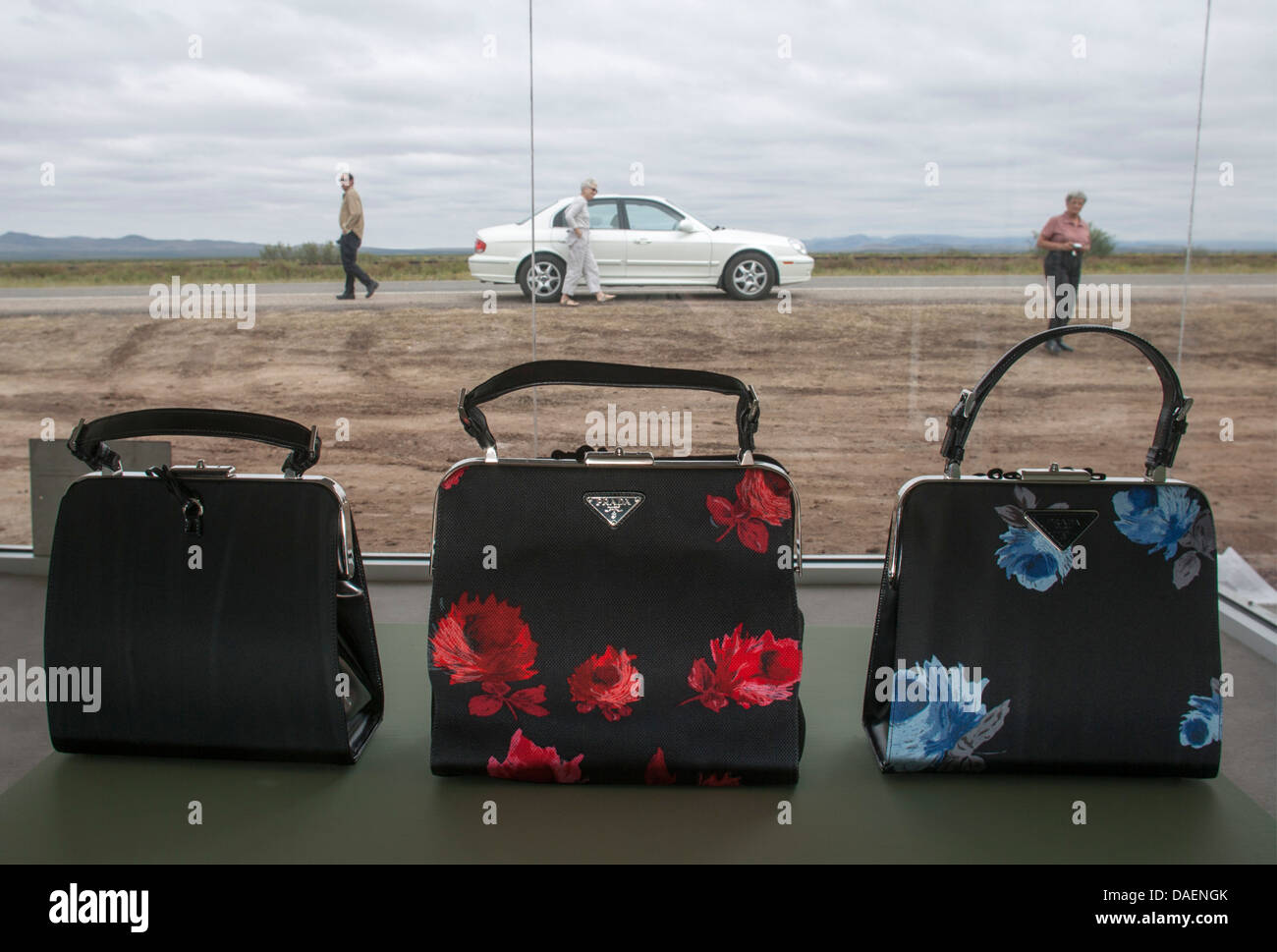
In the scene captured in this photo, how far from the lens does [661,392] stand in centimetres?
322

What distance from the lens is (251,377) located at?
3340 mm

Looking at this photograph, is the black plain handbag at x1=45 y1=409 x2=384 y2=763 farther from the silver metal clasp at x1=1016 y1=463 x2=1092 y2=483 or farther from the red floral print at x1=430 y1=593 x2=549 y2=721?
the silver metal clasp at x1=1016 y1=463 x2=1092 y2=483

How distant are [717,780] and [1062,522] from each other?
1.76 ft

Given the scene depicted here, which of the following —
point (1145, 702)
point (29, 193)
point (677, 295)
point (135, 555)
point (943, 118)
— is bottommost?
point (1145, 702)

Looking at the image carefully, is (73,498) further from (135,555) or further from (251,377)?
(251,377)

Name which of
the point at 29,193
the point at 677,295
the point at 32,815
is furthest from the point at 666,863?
the point at 29,193

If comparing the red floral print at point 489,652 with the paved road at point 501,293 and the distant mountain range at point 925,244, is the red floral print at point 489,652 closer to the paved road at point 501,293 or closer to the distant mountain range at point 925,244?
the paved road at point 501,293

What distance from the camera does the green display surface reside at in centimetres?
110

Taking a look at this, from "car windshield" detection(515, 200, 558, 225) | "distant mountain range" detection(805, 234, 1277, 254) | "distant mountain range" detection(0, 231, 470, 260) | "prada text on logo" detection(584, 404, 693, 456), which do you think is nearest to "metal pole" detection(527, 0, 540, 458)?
"car windshield" detection(515, 200, 558, 225)

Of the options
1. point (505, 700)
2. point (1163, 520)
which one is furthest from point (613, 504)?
point (1163, 520)

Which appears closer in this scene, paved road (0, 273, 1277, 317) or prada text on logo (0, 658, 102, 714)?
prada text on logo (0, 658, 102, 714)

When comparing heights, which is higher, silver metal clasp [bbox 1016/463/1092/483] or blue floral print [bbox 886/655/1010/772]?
silver metal clasp [bbox 1016/463/1092/483]

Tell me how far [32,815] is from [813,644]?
124cm

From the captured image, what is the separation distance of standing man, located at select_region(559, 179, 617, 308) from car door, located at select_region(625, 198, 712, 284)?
110mm
